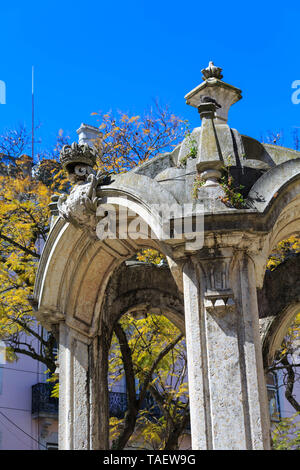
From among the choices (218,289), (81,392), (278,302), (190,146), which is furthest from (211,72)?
(81,392)

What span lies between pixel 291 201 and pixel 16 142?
1292 cm

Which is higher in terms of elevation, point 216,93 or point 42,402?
point 216,93

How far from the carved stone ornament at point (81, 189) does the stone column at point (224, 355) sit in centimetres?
157

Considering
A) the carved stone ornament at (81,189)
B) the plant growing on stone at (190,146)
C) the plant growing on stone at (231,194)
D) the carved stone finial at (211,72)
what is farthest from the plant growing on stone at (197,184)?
the carved stone finial at (211,72)

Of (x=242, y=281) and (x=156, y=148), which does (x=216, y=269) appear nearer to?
(x=242, y=281)

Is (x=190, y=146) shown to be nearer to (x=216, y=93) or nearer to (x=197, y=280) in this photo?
(x=216, y=93)

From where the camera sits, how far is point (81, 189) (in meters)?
9.22

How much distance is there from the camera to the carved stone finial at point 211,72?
33.3 feet

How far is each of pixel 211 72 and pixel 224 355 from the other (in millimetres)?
4002

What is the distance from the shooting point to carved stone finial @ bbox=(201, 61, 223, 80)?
10.1 meters

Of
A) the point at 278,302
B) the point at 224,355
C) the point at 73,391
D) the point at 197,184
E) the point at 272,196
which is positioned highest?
the point at 197,184

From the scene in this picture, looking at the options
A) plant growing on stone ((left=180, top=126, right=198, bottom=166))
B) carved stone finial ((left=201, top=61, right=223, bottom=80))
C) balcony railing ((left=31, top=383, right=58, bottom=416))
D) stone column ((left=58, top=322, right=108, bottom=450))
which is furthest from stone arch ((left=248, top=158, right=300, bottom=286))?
balcony railing ((left=31, top=383, right=58, bottom=416))

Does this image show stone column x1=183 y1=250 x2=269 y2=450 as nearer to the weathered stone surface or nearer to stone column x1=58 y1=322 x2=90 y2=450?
the weathered stone surface
